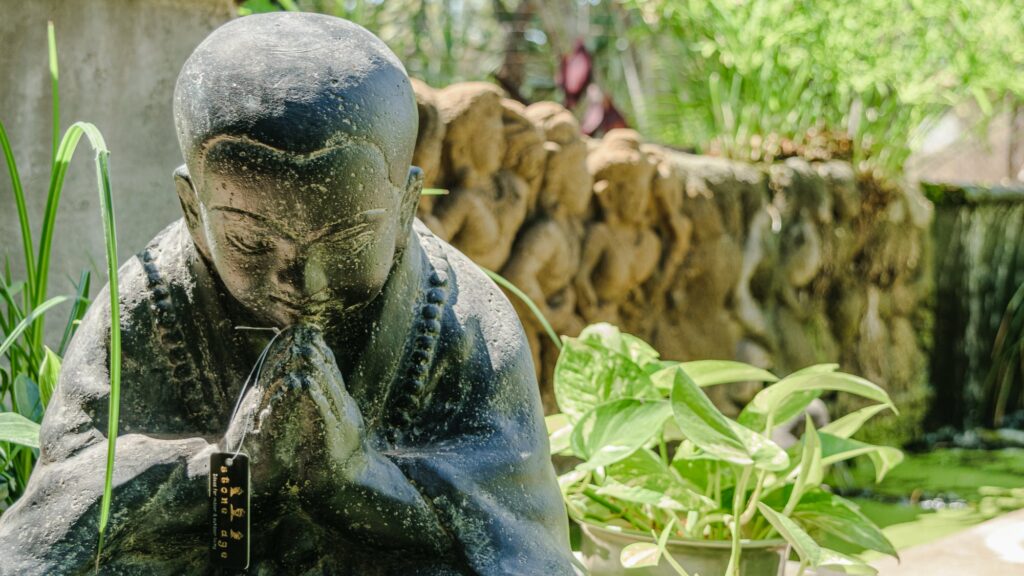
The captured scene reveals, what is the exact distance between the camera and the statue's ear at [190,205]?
1.32 metres

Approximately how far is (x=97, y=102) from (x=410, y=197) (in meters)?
1.77

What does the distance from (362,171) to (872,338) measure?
479cm

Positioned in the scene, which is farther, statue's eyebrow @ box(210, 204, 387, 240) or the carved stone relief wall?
the carved stone relief wall

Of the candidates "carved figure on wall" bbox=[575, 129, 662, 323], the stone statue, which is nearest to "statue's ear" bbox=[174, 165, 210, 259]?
the stone statue

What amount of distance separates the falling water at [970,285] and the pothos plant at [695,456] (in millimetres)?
4275

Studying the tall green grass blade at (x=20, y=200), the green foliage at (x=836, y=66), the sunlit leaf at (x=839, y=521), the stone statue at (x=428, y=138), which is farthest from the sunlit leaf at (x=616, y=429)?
the green foliage at (x=836, y=66)

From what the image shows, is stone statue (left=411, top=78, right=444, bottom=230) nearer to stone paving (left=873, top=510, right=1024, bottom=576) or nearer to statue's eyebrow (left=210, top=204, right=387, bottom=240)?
stone paving (left=873, top=510, right=1024, bottom=576)

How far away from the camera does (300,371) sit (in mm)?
1224

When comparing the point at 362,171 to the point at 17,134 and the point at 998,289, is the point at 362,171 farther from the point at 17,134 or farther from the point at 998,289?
the point at 998,289

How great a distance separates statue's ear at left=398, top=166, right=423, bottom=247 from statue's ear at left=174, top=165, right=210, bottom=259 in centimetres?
24

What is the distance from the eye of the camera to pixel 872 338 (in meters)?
5.55

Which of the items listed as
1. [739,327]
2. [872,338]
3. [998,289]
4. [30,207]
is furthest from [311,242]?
[998,289]

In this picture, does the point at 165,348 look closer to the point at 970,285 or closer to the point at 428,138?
the point at 428,138

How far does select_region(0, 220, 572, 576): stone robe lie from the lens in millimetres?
1326
